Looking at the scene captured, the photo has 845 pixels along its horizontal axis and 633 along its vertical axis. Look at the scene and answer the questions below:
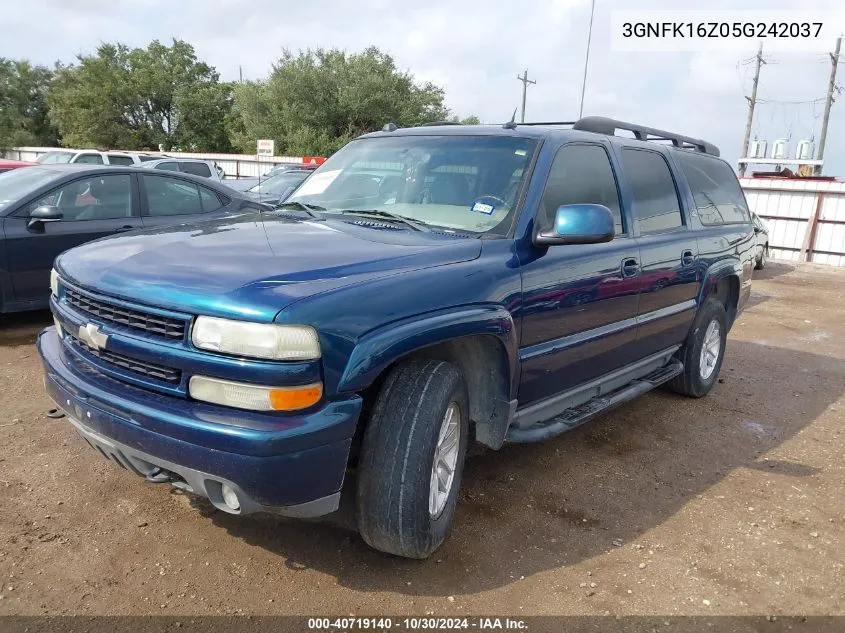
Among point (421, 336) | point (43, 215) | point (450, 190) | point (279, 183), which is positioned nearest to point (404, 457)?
point (421, 336)

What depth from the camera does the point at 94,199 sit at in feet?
20.8

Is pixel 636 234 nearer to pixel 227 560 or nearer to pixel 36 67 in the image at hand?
pixel 227 560

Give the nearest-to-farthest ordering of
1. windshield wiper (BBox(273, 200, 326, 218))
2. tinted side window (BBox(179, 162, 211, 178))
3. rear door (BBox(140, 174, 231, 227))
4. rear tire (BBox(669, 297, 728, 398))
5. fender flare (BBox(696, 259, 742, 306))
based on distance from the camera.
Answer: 1. windshield wiper (BBox(273, 200, 326, 218))
2. fender flare (BBox(696, 259, 742, 306))
3. rear tire (BBox(669, 297, 728, 398))
4. rear door (BBox(140, 174, 231, 227))
5. tinted side window (BBox(179, 162, 211, 178))

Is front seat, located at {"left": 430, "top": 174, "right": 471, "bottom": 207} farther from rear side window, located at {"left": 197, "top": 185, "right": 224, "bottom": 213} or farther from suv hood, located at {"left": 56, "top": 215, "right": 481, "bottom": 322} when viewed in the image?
rear side window, located at {"left": 197, "top": 185, "right": 224, "bottom": 213}

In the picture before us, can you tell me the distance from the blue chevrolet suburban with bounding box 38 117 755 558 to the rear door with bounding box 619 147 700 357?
3 centimetres

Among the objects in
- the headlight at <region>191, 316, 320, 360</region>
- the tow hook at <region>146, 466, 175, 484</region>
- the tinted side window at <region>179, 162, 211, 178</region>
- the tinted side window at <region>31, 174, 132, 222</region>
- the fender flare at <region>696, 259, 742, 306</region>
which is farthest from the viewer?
the tinted side window at <region>179, 162, 211, 178</region>

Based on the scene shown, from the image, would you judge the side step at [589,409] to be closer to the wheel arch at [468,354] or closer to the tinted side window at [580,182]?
the wheel arch at [468,354]

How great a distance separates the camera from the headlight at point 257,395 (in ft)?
7.21

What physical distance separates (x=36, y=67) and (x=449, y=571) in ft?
189

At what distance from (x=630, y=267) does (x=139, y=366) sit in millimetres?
2717

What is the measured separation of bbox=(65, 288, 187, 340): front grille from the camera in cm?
229

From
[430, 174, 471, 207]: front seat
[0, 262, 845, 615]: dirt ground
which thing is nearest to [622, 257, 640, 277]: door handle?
[430, 174, 471, 207]: front seat

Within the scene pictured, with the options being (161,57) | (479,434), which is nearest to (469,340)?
(479,434)

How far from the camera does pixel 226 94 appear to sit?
4388 centimetres
